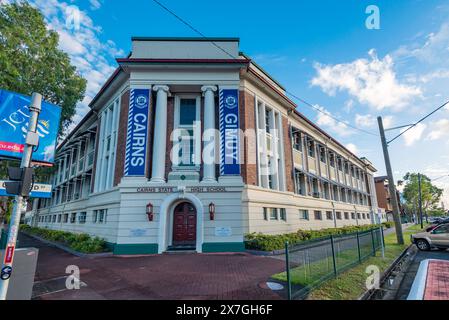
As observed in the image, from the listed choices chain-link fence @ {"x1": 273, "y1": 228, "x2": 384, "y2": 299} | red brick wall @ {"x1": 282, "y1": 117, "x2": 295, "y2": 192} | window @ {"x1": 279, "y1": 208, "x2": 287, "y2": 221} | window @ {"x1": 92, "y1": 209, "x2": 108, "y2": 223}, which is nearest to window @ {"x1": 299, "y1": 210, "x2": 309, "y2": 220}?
red brick wall @ {"x1": 282, "y1": 117, "x2": 295, "y2": 192}

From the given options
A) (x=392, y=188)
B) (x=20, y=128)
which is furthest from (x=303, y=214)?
(x=20, y=128)

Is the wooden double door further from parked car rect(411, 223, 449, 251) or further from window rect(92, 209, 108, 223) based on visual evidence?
parked car rect(411, 223, 449, 251)

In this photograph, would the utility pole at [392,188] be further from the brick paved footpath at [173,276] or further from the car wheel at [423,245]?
the brick paved footpath at [173,276]

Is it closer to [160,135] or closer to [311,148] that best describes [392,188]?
[311,148]

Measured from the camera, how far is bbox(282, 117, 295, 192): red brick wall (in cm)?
1897

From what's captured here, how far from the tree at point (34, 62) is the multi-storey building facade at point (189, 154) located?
290 cm

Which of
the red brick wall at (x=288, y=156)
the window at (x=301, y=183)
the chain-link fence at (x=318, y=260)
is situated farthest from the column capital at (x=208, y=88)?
the window at (x=301, y=183)

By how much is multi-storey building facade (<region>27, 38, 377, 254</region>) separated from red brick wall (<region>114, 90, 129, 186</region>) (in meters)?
0.07

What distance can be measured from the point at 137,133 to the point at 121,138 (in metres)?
2.27
